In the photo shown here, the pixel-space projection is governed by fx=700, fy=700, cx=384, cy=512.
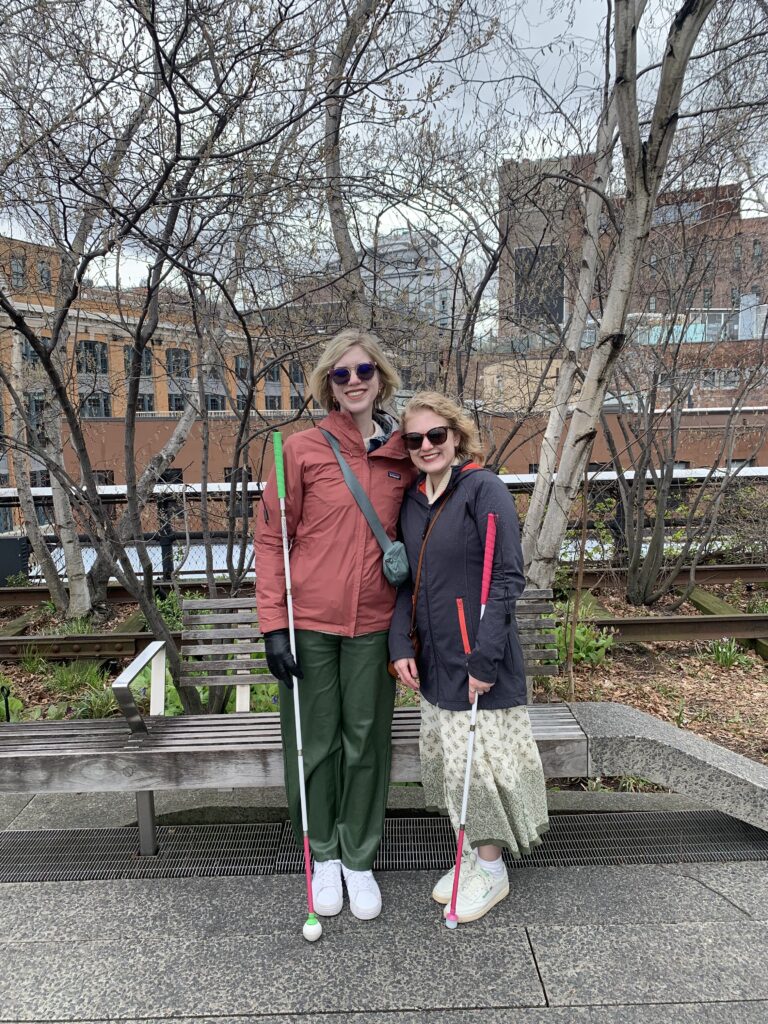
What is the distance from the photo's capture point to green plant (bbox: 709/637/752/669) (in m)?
5.78

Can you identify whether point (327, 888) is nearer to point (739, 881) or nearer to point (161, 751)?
point (161, 751)

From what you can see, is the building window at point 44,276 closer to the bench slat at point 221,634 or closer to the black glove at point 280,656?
the bench slat at point 221,634

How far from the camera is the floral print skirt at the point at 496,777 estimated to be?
8.46 ft

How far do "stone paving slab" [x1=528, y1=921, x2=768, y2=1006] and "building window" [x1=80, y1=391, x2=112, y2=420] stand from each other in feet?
17.6

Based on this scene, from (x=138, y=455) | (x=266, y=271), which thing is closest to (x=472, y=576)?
(x=266, y=271)

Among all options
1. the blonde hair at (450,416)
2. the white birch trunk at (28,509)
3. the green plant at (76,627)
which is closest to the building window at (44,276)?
the white birch trunk at (28,509)

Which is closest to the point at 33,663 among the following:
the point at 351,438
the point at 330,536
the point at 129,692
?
the point at 129,692

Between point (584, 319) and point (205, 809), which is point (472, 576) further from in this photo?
point (584, 319)

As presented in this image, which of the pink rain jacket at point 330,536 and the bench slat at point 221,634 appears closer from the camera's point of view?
the pink rain jacket at point 330,536

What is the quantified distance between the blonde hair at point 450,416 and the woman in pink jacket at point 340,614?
0.54 ft

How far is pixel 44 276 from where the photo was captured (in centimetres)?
490

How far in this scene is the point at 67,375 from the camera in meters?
5.26

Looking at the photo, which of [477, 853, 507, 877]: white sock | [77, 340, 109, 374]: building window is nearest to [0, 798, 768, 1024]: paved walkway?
[477, 853, 507, 877]: white sock

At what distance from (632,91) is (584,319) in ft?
4.59
